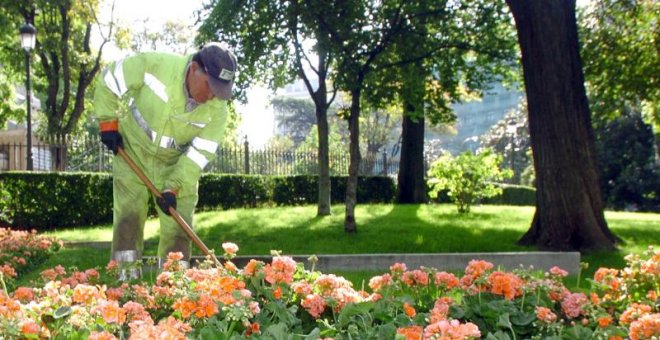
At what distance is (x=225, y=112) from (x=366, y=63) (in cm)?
576

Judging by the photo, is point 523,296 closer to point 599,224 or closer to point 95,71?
point 599,224

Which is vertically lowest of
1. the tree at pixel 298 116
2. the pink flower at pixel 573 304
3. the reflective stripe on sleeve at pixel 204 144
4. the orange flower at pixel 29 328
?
the pink flower at pixel 573 304

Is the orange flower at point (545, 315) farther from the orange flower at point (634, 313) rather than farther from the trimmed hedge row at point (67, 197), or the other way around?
the trimmed hedge row at point (67, 197)

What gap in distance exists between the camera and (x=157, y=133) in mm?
5484

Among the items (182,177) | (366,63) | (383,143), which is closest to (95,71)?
(366,63)

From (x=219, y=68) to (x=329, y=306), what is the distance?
240 centimetres

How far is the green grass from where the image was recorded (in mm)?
8859

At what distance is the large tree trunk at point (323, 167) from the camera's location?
15.2m

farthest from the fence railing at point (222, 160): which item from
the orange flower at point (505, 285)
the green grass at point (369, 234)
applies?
the orange flower at point (505, 285)

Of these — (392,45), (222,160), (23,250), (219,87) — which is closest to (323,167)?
(392,45)

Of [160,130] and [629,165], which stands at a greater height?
[629,165]

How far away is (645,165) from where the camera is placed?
3594 centimetres

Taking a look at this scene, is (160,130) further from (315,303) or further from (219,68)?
(315,303)

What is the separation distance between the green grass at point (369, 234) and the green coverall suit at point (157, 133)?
1.70 meters
